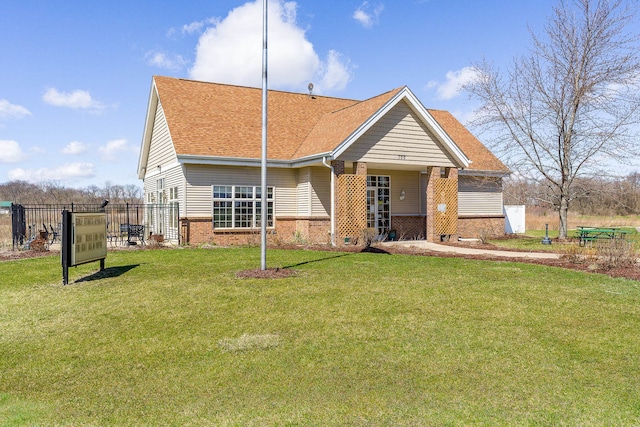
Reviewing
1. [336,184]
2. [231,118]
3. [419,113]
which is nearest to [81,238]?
[336,184]

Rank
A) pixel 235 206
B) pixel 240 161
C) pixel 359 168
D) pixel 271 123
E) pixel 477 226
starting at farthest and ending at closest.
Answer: pixel 477 226 < pixel 271 123 < pixel 235 206 < pixel 240 161 < pixel 359 168

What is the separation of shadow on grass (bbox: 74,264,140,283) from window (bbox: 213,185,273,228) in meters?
6.81

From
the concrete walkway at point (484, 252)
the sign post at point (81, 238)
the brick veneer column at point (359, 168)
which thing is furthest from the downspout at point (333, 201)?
the sign post at point (81, 238)

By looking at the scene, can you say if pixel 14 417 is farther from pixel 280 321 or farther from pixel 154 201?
pixel 154 201

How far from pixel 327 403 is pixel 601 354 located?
354cm

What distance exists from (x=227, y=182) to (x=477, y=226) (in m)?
13.3

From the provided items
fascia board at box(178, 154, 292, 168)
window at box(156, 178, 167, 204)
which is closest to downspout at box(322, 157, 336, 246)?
fascia board at box(178, 154, 292, 168)

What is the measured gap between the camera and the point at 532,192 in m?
25.1

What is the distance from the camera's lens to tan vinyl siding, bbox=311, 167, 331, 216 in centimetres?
2041

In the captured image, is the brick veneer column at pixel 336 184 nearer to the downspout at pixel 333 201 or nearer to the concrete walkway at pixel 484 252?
the downspout at pixel 333 201

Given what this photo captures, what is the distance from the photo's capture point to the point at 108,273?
1183cm

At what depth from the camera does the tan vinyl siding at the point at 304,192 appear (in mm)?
20297

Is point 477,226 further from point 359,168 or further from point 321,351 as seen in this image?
point 321,351

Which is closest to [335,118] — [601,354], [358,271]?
[358,271]
